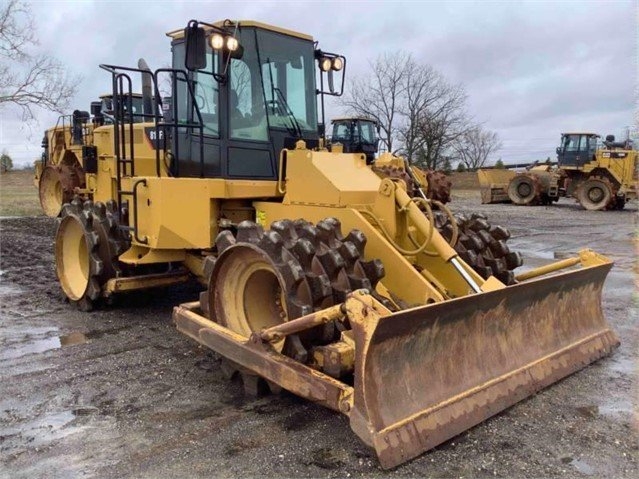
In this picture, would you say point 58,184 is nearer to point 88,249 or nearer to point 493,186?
point 88,249

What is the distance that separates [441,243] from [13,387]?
3392mm

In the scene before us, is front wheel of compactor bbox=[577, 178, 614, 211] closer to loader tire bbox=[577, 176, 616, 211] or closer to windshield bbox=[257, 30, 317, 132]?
loader tire bbox=[577, 176, 616, 211]

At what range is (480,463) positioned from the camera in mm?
3271

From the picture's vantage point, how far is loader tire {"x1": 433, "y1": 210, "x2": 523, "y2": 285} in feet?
17.3

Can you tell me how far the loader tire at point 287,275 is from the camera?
3.83 meters

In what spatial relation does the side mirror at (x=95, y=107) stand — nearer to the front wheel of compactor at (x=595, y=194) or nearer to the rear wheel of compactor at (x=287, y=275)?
the rear wheel of compactor at (x=287, y=275)

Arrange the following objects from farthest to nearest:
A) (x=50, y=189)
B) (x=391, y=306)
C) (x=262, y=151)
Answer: (x=50, y=189), (x=262, y=151), (x=391, y=306)

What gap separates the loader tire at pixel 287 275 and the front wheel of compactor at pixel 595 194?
23.6 meters

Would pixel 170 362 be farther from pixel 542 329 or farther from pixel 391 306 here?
pixel 542 329

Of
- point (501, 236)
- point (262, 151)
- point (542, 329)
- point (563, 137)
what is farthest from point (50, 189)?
point (563, 137)

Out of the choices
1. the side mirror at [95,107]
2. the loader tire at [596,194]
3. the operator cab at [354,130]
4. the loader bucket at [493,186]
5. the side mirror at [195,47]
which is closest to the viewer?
the side mirror at [195,47]

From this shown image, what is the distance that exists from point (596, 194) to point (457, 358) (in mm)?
24309

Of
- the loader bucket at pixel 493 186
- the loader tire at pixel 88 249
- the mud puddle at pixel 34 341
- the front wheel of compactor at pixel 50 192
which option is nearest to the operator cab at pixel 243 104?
the loader tire at pixel 88 249

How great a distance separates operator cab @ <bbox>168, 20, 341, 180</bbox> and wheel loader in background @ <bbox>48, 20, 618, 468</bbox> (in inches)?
0.6
